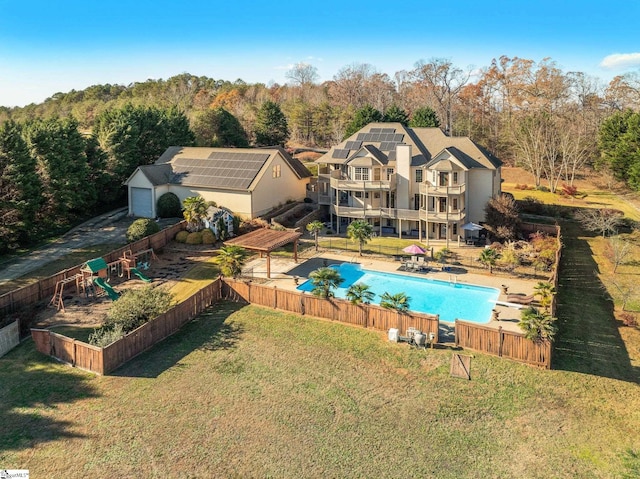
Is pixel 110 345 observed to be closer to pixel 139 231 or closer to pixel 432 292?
pixel 139 231

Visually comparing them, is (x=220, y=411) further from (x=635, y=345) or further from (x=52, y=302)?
(x=635, y=345)

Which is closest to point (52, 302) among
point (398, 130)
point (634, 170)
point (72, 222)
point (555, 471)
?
point (72, 222)

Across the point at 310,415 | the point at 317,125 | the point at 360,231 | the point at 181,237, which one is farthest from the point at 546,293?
the point at 317,125

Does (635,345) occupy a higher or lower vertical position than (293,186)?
lower

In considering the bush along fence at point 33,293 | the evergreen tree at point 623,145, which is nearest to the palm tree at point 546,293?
the bush along fence at point 33,293

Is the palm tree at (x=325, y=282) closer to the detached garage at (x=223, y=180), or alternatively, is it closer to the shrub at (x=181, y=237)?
Answer: the shrub at (x=181, y=237)

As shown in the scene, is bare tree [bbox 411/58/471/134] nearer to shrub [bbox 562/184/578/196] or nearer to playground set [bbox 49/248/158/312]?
shrub [bbox 562/184/578/196]

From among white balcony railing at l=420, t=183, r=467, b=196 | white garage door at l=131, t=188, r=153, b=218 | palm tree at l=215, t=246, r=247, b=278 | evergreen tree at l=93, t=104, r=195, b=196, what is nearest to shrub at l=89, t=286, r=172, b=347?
palm tree at l=215, t=246, r=247, b=278
